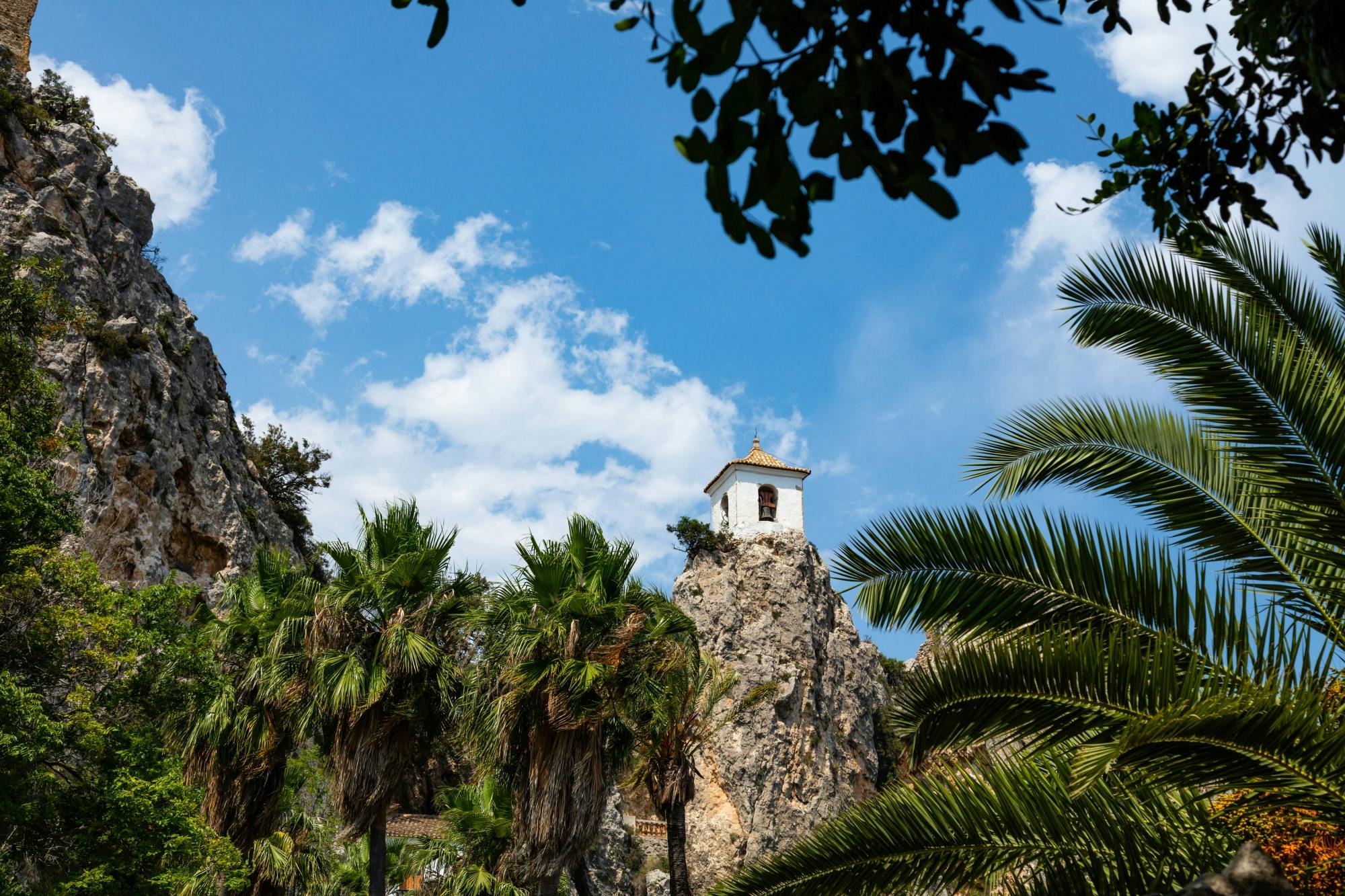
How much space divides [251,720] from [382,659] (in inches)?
120

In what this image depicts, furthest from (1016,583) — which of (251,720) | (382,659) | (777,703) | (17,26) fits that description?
(17,26)

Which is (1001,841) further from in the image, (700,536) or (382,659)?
(700,536)

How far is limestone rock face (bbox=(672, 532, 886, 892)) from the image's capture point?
40.9 m

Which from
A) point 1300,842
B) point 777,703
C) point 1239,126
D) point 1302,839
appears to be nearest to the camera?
point 1239,126

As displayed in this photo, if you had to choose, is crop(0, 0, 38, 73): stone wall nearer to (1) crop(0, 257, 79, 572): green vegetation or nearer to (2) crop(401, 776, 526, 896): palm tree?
(1) crop(0, 257, 79, 572): green vegetation

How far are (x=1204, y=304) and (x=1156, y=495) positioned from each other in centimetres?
129

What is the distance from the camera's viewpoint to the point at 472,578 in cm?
1602

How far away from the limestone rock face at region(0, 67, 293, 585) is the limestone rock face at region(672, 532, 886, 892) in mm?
18499

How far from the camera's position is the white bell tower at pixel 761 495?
50.1 meters

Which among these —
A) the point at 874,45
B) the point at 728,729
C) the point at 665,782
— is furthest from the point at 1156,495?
the point at 728,729

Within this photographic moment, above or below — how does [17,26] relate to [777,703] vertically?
above

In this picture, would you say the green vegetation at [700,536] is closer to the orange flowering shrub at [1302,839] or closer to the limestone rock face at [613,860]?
the limestone rock face at [613,860]

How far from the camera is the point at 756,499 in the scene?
1996 inches

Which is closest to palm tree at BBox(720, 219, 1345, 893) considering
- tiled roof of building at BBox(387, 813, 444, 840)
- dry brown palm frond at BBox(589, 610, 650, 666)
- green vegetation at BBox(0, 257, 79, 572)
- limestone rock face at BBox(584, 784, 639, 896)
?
dry brown palm frond at BBox(589, 610, 650, 666)
